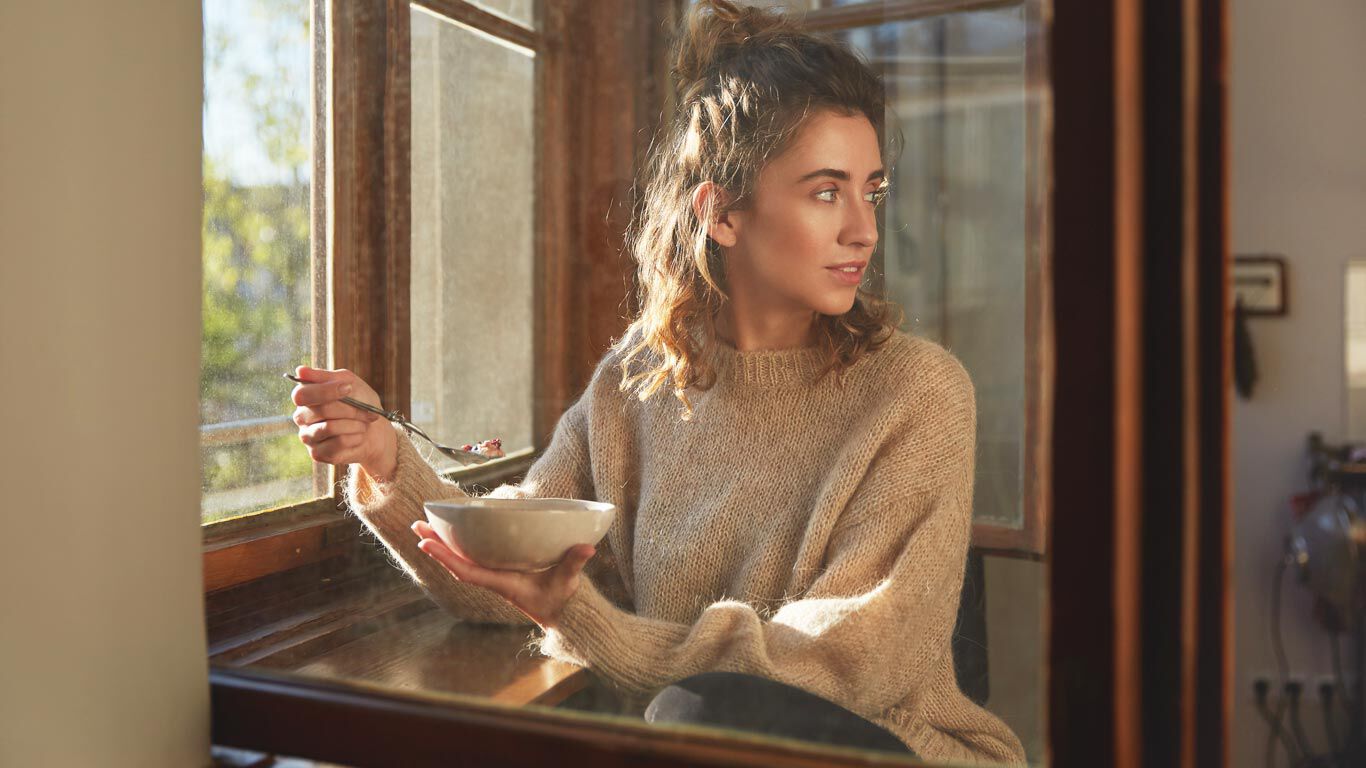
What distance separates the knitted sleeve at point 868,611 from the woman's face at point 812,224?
8 cm

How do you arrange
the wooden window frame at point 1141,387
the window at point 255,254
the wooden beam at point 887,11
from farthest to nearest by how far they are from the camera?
the window at point 255,254 → the wooden beam at point 887,11 → the wooden window frame at point 1141,387

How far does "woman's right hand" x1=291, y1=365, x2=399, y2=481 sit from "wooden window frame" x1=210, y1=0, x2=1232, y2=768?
1.40 feet

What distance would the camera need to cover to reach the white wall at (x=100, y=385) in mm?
503

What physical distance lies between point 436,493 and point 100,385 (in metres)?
0.20

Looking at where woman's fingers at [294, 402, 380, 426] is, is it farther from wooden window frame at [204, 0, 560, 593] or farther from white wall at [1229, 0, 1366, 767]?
white wall at [1229, 0, 1366, 767]

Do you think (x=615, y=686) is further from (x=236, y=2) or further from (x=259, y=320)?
(x=236, y=2)

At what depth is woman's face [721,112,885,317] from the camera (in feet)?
1.77

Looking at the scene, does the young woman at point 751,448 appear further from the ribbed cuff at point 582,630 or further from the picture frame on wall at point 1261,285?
the picture frame on wall at point 1261,285

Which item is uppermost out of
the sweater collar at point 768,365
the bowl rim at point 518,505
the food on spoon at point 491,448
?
the sweater collar at point 768,365

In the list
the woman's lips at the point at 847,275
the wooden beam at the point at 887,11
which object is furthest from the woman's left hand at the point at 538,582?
the wooden beam at the point at 887,11

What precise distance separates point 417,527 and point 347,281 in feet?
0.53

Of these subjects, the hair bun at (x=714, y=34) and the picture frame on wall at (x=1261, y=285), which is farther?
the hair bun at (x=714, y=34)

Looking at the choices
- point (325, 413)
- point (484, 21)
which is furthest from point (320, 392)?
point (484, 21)

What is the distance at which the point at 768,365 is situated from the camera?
61cm
